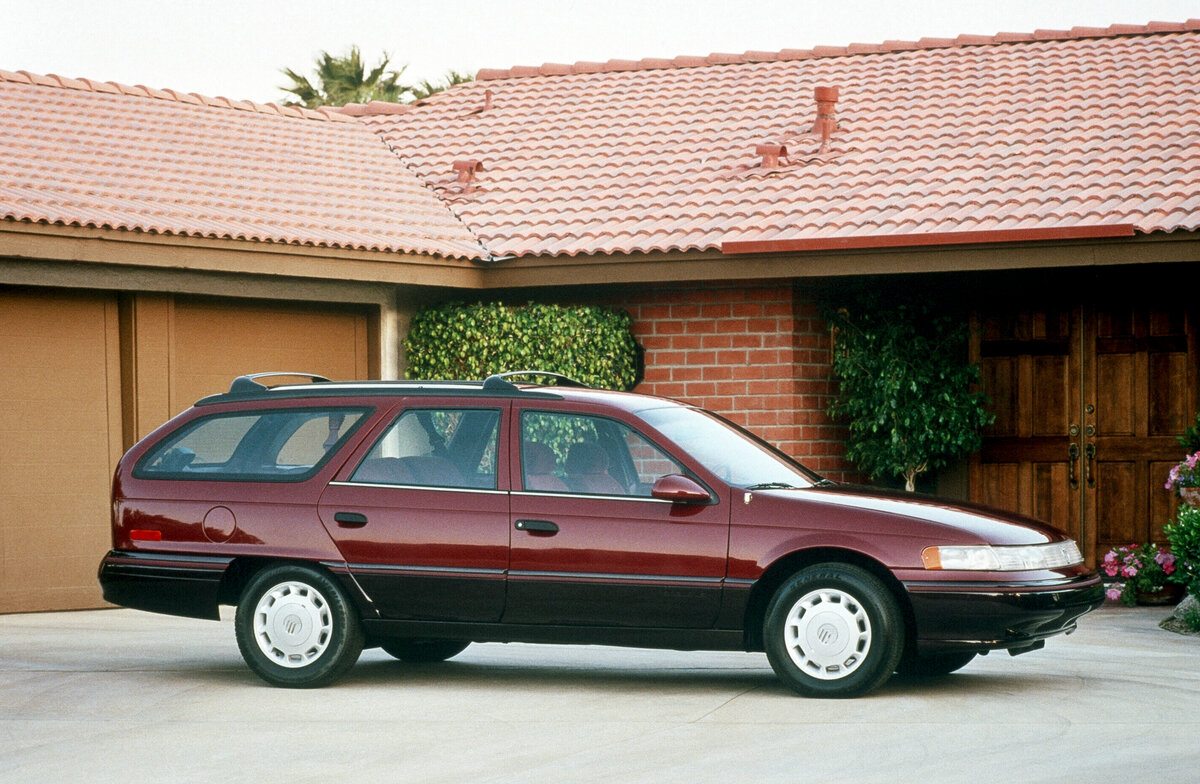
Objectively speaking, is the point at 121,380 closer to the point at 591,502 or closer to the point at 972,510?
the point at 591,502

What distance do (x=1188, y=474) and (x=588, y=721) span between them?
589 cm

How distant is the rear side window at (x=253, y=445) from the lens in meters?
8.88

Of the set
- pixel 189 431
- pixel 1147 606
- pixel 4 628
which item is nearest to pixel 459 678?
pixel 189 431

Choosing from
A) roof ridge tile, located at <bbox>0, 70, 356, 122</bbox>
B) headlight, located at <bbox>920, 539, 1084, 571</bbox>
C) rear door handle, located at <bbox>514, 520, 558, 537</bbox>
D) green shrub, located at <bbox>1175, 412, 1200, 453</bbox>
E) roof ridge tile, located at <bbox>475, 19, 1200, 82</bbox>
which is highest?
roof ridge tile, located at <bbox>475, 19, 1200, 82</bbox>

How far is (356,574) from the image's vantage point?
857cm

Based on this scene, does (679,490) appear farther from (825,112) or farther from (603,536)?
(825,112)

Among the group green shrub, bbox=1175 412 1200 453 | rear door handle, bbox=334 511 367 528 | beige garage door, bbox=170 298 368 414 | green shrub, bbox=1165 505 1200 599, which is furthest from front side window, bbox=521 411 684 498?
beige garage door, bbox=170 298 368 414

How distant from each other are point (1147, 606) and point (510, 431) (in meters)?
6.48

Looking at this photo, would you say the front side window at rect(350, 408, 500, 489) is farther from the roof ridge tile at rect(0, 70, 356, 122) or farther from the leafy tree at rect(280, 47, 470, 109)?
the leafy tree at rect(280, 47, 470, 109)

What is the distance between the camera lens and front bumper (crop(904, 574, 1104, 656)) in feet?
25.7

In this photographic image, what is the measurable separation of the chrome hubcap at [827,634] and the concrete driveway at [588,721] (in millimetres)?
211

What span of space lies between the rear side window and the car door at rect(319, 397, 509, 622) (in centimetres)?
24

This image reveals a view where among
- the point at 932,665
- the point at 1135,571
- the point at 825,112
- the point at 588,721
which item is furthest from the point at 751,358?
the point at 588,721

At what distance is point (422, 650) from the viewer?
978cm
